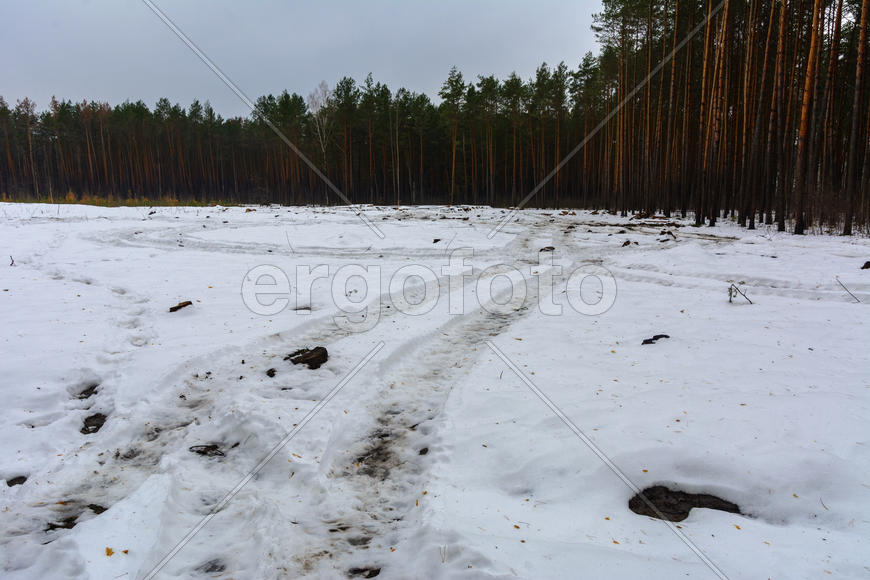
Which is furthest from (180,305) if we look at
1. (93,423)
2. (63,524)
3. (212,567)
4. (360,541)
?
(360,541)

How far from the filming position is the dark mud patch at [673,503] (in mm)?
2316

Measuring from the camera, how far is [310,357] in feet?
14.2

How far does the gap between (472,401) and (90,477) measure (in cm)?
261

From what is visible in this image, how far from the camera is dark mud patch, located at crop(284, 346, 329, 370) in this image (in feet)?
14.0

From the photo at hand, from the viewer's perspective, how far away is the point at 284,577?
6.21 feet

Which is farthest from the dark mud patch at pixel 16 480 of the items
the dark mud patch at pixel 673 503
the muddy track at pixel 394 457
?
the dark mud patch at pixel 673 503

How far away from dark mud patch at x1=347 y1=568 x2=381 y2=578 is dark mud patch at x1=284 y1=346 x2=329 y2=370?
2.45m

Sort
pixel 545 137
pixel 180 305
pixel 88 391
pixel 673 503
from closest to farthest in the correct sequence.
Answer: pixel 673 503
pixel 88 391
pixel 180 305
pixel 545 137

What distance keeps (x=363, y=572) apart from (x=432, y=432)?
125cm

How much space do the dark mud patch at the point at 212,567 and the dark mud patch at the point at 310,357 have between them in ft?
7.47

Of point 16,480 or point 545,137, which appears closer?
point 16,480

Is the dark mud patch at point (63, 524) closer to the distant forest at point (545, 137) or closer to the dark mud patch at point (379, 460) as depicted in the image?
the dark mud patch at point (379, 460)

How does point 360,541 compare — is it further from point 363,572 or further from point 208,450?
point 208,450

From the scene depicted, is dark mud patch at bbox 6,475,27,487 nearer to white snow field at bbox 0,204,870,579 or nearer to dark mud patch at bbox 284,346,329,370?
white snow field at bbox 0,204,870,579
